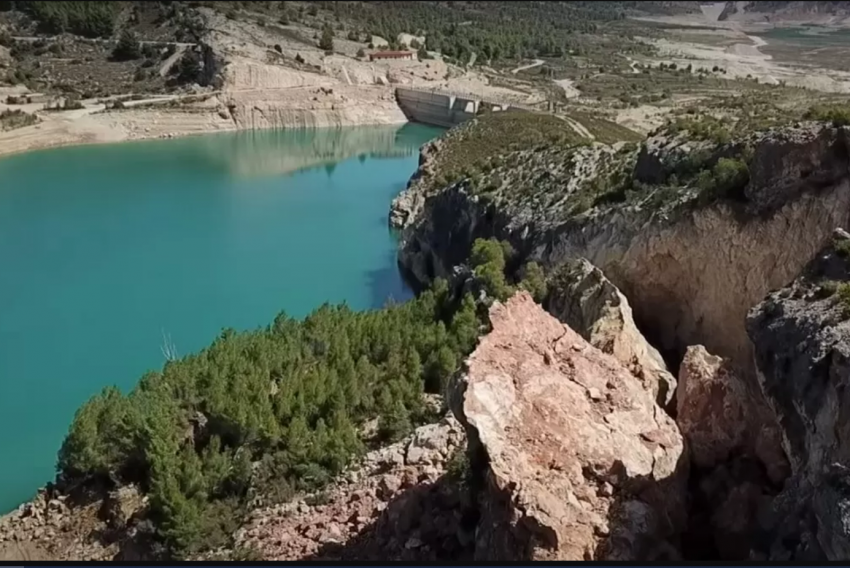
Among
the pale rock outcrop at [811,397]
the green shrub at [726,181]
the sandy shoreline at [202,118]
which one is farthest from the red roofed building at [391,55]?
the pale rock outcrop at [811,397]

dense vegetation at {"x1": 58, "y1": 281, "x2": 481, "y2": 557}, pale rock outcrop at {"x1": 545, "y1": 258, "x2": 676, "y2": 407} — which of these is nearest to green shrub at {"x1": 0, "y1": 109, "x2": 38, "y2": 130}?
dense vegetation at {"x1": 58, "y1": 281, "x2": 481, "y2": 557}

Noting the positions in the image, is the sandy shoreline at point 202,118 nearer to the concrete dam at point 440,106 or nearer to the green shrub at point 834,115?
the concrete dam at point 440,106

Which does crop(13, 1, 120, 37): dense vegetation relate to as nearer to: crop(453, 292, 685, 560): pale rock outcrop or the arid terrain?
the arid terrain

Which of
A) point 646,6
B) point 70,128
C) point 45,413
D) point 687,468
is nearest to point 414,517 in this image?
point 687,468

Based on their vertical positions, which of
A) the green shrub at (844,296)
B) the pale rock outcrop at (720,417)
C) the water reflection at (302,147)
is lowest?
the water reflection at (302,147)

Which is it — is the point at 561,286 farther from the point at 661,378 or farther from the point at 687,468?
the point at 687,468

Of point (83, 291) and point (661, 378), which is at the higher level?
point (661, 378)
